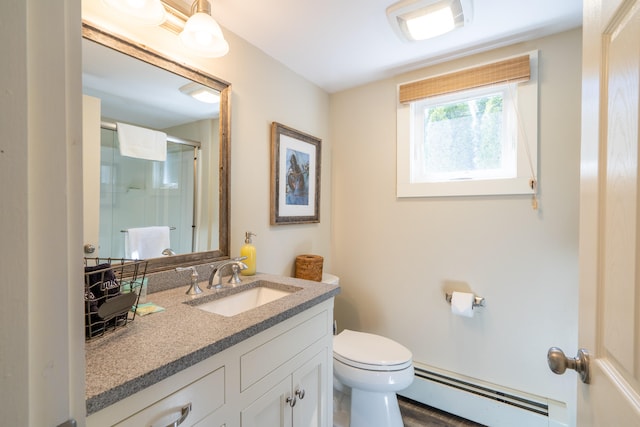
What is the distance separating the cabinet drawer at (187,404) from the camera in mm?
594

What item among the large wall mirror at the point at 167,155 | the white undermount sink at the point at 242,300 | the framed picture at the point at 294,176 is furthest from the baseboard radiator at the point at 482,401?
the large wall mirror at the point at 167,155

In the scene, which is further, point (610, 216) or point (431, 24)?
point (431, 24)

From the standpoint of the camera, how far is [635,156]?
43cm

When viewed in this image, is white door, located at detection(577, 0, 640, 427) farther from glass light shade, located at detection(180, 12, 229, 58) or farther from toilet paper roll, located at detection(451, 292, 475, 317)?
glass light shade, located at detection(180, 12, 229, 58)

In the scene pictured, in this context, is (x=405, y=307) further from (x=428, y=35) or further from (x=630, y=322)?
(x=428, y=35)

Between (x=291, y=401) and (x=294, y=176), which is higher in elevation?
(x=294, y=176)

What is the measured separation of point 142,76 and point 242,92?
0.49 metres

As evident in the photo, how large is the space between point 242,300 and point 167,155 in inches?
28.1

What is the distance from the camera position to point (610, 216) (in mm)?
514

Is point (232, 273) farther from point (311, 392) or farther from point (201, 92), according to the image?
point (201, 92)

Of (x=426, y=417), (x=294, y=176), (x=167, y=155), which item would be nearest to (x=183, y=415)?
(x=167, y=155)

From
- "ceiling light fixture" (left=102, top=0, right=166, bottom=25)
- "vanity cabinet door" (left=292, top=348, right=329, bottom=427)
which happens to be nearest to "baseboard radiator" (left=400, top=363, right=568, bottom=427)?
"vanity cabinet door" (left=292, top=348, right=329, bottom=427)

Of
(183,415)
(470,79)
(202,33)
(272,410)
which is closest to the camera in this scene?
(183,415)

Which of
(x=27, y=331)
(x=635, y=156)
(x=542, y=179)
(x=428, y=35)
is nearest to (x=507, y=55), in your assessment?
(x=428, y=35)
